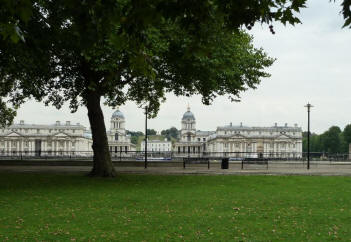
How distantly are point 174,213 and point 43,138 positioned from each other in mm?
144990

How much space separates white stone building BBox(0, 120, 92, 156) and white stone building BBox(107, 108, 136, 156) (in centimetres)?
1042

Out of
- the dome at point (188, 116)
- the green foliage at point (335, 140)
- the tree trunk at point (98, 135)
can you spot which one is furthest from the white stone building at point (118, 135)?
the tree trunk at point (98, 135)

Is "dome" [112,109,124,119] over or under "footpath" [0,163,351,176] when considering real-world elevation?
over

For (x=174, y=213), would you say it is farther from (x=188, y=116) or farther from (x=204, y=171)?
(x=188, y=116)

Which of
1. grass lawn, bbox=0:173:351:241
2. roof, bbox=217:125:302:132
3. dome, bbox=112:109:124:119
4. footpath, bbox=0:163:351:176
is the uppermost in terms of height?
dome, bbox=112:109:124:119

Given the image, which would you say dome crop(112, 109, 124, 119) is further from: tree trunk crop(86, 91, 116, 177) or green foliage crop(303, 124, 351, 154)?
tree trunk crop(86, 91, 116, 177)

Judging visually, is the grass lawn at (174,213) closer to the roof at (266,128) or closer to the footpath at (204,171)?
the footpath at (204,171)

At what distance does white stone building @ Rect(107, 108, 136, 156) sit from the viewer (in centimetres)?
15959

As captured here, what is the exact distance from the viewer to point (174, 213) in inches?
425

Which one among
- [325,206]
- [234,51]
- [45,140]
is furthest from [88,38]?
[45,140]

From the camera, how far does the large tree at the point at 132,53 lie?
4918mm

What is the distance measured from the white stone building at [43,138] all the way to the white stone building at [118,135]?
10424 mm

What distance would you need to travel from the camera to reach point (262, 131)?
→ 161 metres

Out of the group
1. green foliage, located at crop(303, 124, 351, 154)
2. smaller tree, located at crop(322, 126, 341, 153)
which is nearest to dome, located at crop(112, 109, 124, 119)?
green foliage, located at crop(303, 124, 351, 154)
